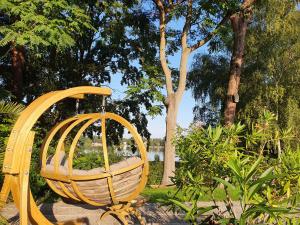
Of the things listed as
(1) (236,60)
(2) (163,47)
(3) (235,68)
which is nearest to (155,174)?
(2) (163,47)

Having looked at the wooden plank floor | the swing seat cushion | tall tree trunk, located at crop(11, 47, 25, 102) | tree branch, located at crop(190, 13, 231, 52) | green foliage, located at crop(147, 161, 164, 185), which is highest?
tree branch, located at crop(190, 13, 231, 52)

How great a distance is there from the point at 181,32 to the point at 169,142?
15.2 feet

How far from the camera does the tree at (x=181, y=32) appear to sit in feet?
50.1

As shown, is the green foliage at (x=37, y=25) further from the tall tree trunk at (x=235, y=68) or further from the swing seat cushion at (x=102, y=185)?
the tall tree trunk at (x=235, y=68)

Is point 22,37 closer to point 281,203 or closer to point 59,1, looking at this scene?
point 59,1

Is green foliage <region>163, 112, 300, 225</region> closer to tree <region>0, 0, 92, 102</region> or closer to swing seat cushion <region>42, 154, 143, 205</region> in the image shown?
swing seat cushion <region>42, 154, 143, 205</region>

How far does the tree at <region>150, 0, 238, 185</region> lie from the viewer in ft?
50.1

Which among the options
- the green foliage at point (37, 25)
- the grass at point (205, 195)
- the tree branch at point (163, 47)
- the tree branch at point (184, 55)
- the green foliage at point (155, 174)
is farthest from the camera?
the green foliage at point (155, 174)

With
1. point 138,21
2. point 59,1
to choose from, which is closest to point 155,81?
point 138,21

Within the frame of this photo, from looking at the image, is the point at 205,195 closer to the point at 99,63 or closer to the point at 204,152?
the point at 204,152

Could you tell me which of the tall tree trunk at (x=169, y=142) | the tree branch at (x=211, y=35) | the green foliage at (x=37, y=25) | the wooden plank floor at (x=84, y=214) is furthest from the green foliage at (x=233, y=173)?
the tree branch at (x=211, y=35)

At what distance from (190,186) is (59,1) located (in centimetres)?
919

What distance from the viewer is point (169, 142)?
1503 centimetres

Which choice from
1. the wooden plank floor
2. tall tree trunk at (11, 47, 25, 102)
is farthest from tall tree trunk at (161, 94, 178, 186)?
tall tree trunk at (11, 47, 25, 102)
